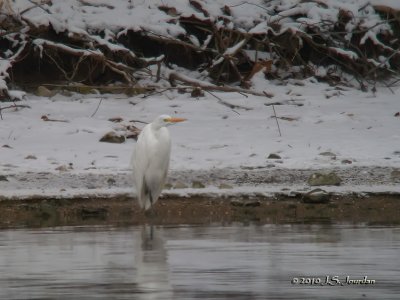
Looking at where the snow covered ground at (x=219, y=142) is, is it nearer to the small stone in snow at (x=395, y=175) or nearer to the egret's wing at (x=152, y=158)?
the small stone in snow at (x=395, y=175)

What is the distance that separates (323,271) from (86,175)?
498cm

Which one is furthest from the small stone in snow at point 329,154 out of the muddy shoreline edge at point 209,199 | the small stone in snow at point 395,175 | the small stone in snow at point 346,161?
the small stone in snow at point 395,175

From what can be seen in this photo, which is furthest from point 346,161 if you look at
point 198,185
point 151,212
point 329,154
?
point 151,212

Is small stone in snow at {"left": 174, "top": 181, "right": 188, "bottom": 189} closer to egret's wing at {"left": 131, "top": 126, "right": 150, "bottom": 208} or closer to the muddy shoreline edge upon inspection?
the muddy shoreline edge

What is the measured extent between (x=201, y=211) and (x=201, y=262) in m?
3.16

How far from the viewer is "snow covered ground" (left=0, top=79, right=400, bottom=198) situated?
13.1m

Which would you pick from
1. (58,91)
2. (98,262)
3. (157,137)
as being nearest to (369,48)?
(58,91)

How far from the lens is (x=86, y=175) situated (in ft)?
43.4

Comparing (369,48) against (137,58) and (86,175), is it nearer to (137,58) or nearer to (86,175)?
(137,58)

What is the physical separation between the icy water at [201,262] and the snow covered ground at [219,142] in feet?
5.89

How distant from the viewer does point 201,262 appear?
30.3 ft

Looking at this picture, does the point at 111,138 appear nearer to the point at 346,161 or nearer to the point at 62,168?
the point at 62,168

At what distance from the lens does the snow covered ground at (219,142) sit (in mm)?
13141

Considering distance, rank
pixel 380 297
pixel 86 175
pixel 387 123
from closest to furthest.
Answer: pixel 380 297
pixel 86 175
pixel 387 123
